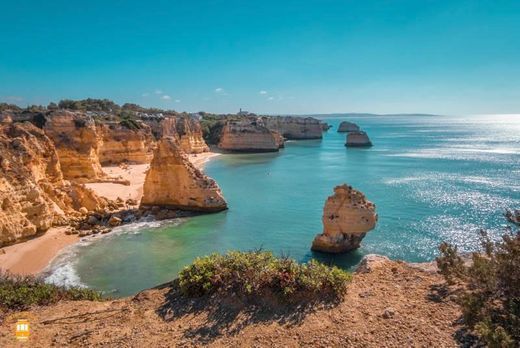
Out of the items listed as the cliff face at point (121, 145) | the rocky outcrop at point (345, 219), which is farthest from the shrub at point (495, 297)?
the cliff face at point (121, 145)

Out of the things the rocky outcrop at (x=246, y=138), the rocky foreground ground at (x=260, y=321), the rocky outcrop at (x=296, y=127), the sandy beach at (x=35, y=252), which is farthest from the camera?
the rocky outcrop at (x=296, y=127)

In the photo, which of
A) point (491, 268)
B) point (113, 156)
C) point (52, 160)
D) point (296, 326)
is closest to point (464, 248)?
point (491, 268)

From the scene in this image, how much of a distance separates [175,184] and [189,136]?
5187cm

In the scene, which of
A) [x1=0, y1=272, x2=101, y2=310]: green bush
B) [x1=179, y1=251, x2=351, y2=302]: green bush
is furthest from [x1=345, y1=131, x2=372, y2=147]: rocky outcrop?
[x1=0, y1=272, x2=101, y2=310]: green bush

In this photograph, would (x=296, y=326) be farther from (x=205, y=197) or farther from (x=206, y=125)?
(x=206, y=125)

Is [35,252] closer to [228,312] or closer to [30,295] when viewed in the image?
[30,295]

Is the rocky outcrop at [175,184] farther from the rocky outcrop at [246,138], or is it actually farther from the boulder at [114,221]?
the rocky outcrop at [246,138]

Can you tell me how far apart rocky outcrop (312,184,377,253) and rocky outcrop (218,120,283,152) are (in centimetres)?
6927

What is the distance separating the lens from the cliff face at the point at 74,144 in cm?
3781

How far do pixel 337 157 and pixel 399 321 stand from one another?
70078 mm

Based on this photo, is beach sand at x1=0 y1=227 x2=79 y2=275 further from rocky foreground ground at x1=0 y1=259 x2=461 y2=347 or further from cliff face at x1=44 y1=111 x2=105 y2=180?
cliff face at x1=44 y1=111 x2=105 y2=180

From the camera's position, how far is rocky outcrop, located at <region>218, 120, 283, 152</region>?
293ft

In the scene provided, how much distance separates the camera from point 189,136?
81.2m

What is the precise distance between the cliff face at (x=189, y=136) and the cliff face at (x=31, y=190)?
4940 cm
